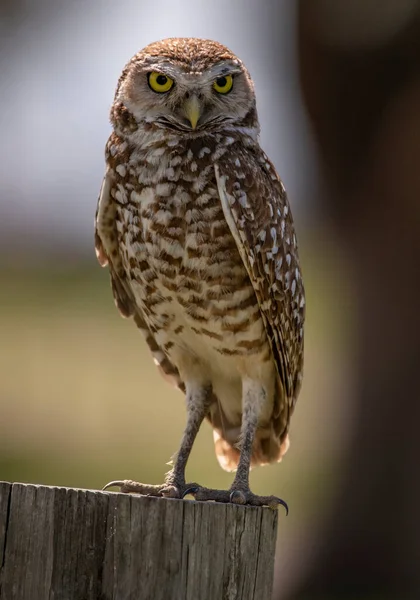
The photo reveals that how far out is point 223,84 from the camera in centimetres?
478

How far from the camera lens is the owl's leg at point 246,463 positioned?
420 centimetres

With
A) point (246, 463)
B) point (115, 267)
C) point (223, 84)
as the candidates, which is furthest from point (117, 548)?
point (223, 84)

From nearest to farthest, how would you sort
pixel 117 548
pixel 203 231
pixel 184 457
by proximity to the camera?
pixel 117 548
pixel 203 231
pixel 184 457

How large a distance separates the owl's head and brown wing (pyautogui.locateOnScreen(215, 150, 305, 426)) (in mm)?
252

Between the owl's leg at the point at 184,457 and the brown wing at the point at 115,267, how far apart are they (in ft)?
0.63

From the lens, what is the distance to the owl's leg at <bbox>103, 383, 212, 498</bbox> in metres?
4.30

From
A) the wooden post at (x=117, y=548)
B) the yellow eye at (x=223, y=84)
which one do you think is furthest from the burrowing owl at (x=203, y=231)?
the wooden post at (x=117, y=548)

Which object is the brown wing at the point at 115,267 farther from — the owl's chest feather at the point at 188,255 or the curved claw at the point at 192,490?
the curved claw at the point at 192,490

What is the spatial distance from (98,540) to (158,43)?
2.74 m

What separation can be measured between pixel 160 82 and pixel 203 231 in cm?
76

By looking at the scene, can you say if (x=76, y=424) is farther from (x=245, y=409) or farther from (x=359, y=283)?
(x=245, y=409)

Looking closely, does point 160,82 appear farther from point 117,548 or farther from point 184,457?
point 117,548

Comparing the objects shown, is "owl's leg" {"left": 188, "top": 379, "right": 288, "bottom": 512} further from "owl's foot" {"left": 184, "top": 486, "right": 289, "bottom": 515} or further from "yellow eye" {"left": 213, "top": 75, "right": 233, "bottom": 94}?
"yellow eye" {"left": 213, "top": 75, "right": 233, "bottom": 94}

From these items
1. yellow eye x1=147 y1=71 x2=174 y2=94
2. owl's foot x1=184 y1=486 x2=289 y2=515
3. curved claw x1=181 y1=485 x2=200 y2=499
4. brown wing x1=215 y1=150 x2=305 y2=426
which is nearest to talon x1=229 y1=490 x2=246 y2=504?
owl's foot x1=184 y1=486 x2=289 y2=515
